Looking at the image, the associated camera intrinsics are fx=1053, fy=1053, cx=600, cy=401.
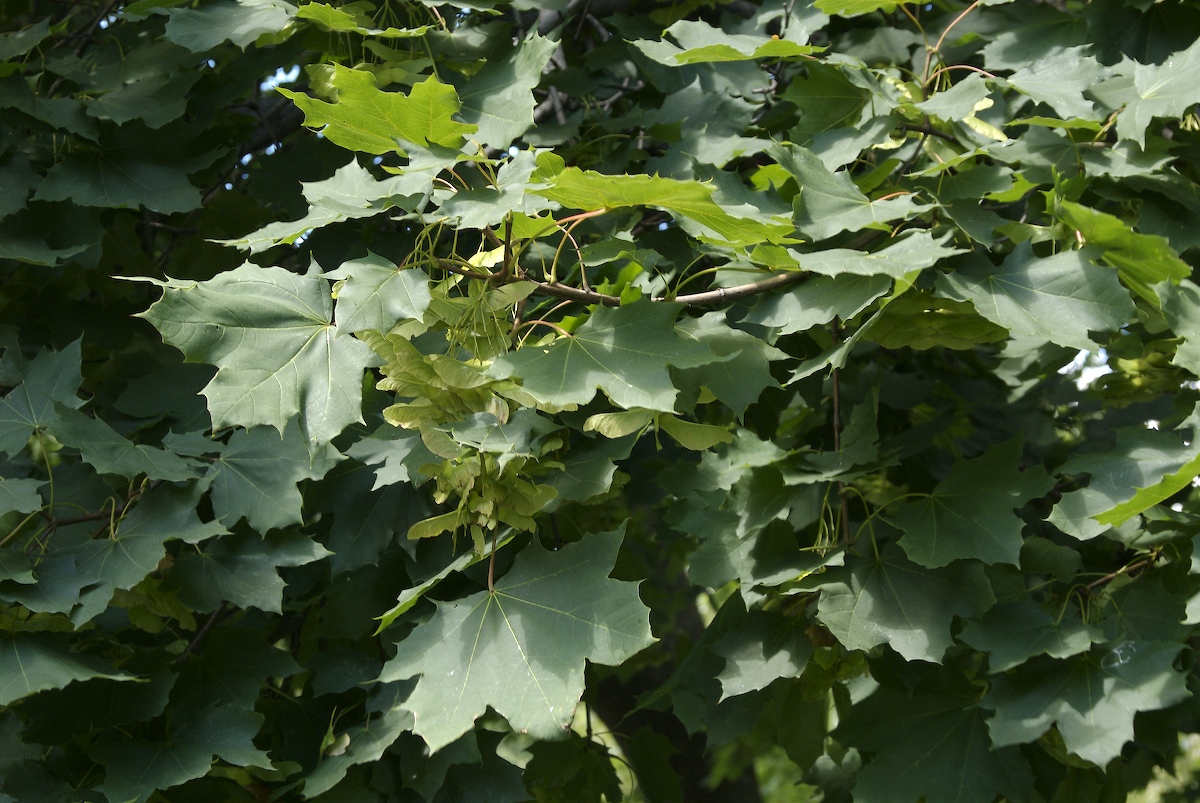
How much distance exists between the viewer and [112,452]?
2.11 meters

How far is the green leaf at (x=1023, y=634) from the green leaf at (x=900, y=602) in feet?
0.24

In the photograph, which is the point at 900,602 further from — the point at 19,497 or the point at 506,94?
the point at 19,497

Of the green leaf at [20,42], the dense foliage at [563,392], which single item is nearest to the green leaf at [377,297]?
the dense foliage at [563,392]

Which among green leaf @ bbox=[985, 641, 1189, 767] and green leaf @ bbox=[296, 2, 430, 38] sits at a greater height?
green leaf @ bbox=[296, 2, 430, 38]

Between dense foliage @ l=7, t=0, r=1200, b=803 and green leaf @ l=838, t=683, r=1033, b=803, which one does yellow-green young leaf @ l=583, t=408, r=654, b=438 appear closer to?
dense foliage @ l=7, t=0, r=1200, b=803

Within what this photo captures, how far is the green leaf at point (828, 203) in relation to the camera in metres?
1.80

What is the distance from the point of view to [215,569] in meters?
2.22

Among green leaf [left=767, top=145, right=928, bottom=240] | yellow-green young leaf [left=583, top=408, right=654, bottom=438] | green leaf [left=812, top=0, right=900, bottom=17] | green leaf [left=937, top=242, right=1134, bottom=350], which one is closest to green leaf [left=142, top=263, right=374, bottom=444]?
yellow-green young leaf [left=583, top=408, right=654, bottom=438]

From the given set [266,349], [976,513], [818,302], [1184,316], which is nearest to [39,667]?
[266,349]

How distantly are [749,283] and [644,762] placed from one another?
1.81m

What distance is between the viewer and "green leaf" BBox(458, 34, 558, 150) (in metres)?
2.03

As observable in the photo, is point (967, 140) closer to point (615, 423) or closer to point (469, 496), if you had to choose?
point (615, 423)

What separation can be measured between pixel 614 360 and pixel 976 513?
0.84 m

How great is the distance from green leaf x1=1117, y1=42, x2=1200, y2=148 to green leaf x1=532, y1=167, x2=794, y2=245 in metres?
0.82
